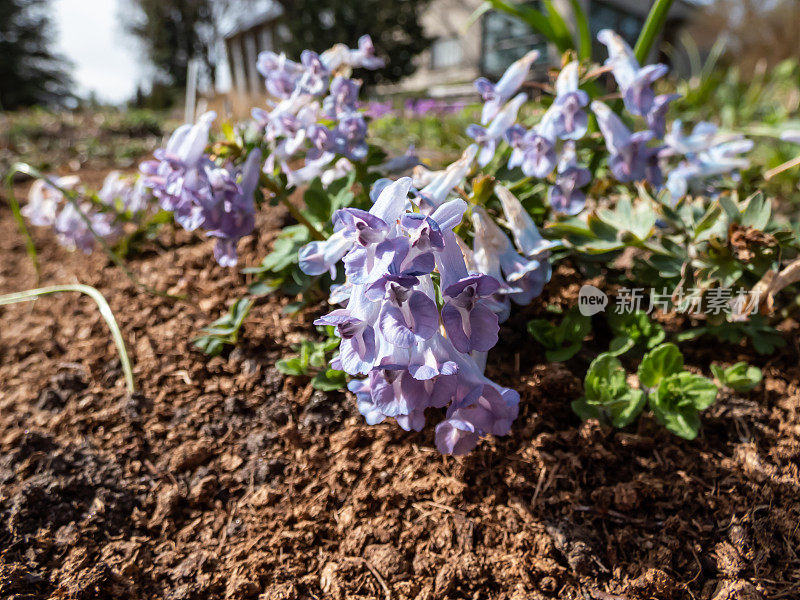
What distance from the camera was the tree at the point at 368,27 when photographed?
13.9m

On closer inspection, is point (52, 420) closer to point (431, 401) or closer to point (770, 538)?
point (431, 401)

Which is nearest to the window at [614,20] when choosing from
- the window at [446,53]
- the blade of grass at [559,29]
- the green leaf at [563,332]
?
the window at [446,53]

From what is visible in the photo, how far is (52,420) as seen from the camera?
4.84 feet

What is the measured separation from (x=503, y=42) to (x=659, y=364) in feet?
48.7

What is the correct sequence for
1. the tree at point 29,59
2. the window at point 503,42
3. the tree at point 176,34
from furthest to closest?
the tree at point 176,34 → the tree at point 29,59 → the window at point 503,42

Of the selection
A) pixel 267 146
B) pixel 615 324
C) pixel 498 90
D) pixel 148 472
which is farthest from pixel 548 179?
pixel 148 472

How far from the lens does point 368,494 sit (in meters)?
1.19

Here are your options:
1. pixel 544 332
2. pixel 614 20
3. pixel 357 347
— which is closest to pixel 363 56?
pixel 544 332

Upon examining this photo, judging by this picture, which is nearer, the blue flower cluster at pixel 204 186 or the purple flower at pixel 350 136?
Answer: the blue flower cluster at pixel 204 186

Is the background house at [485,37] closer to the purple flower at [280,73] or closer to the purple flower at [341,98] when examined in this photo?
the purple flower at [280,73]

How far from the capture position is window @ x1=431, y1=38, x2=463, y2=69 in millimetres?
15383

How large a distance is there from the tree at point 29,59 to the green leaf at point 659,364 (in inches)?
967

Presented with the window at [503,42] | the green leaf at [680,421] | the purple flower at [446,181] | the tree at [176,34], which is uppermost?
the tree at [176,34]

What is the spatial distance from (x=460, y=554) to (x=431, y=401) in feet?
1.25
